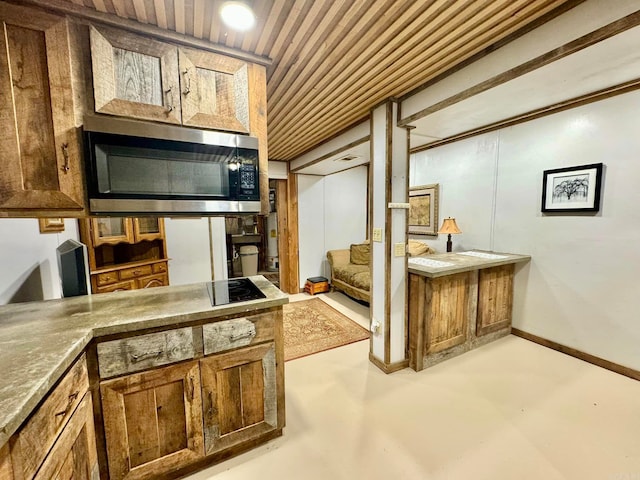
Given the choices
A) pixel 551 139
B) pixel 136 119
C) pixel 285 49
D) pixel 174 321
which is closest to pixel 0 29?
pixel 136 119

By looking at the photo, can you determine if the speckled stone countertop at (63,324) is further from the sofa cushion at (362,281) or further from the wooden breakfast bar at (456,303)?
the sofa cushion at (362,281)

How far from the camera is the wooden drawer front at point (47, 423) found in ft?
2.37

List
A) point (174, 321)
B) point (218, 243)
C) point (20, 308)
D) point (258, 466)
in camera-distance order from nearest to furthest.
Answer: point (174, 321) → point (20, 308) → point (258, 466) → point (218, 243)

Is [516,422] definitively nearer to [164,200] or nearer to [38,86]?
[164,200]

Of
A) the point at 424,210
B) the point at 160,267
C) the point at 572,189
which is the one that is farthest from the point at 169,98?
the point at 424,210

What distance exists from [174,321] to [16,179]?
3.10 ft

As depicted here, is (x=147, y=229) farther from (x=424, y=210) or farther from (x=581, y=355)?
(x=581, y=355)

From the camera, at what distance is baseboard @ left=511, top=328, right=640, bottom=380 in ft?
7.26

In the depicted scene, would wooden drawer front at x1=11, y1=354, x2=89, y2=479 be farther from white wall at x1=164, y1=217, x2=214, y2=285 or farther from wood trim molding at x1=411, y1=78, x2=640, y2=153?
wood trim molding at x1=411, y1=78, x2=640, y2=153

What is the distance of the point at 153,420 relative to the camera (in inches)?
51.5

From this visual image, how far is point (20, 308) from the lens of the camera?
138cm

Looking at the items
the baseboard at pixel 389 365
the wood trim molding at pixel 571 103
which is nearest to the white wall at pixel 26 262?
the baseboard at pixel 389 365

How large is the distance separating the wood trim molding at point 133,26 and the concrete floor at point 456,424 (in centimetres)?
236

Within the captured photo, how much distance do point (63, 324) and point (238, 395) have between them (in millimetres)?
908
